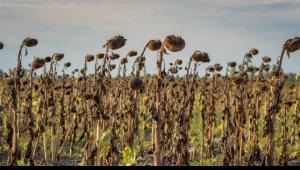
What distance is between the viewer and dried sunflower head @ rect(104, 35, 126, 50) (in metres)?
6.74

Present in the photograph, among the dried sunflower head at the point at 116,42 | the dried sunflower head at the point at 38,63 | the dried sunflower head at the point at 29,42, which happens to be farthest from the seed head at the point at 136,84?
the dried sunflower head at the point at 38,63

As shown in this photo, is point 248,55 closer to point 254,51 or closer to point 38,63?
point 254,51

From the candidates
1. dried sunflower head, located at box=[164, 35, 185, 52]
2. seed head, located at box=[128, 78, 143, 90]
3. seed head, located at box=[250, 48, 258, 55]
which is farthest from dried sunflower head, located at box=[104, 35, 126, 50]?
seed head, located at box=[250, 48, 258, 55]

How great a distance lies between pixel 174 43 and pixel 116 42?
148 centimetres

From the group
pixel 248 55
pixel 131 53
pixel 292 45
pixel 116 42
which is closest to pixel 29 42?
pixel 116 42

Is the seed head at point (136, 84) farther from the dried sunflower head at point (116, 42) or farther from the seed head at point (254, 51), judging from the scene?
the seed head at point (254, 51)

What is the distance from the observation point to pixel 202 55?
693cm

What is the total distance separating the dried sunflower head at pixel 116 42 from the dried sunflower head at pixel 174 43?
1378 mm

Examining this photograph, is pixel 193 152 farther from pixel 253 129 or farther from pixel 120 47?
pixel 120 47

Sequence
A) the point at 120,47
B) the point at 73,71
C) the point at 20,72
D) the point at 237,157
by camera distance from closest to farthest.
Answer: the point at 120,47, the point at 20,72, the point at 237,157, the point at 73,71

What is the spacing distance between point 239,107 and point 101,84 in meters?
5.02

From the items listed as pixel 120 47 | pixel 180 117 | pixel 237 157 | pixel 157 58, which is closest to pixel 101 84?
pixel 120 47

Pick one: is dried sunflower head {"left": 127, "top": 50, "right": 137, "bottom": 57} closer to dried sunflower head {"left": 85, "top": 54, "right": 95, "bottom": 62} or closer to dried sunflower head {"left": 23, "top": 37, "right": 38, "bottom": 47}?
dried sunflower head {"left": 85, "top": 54, "right": 95, "bottom": 62}

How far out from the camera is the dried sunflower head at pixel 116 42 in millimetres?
6742
